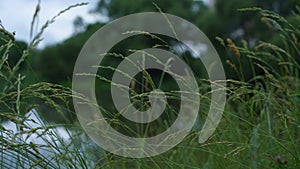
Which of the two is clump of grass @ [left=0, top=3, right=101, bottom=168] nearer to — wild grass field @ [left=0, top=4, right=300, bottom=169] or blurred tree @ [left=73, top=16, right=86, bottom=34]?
wild grass field @ [left=0, top=4, right=300, bottom=169]

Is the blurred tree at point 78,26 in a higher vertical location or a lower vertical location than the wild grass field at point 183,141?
lower

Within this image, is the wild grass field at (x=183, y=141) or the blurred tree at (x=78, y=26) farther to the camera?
the blurred tree at (x=78, y=26)

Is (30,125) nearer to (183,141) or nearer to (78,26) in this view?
(183,141)

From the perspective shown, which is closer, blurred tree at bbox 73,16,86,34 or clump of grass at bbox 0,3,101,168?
clump of grass at bbox 0,3,101,168

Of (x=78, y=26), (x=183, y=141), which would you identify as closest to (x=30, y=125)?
(x=183, y=141)

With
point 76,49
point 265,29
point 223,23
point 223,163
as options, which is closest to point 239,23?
point 223,23

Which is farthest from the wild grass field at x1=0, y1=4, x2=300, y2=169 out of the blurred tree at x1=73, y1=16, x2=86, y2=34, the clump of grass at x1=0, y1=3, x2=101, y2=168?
the blurred tree at x1=73, y1=16, x2=86, y2=34

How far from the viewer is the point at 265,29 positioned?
8711mm

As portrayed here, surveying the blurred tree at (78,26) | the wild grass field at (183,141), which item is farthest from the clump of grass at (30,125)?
the blurred tree at (78,26)

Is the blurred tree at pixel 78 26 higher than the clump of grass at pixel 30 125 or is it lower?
lower

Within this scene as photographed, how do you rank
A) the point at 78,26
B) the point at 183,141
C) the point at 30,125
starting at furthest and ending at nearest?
the point at 78,26
the point at 183,141
the point at 30,125

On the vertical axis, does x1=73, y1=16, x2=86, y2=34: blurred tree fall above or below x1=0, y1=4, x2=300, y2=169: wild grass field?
below

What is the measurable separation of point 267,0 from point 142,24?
502 centimetres

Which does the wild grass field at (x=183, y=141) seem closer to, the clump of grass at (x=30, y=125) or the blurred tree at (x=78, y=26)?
the clump of grass at (x=30, y=125)
